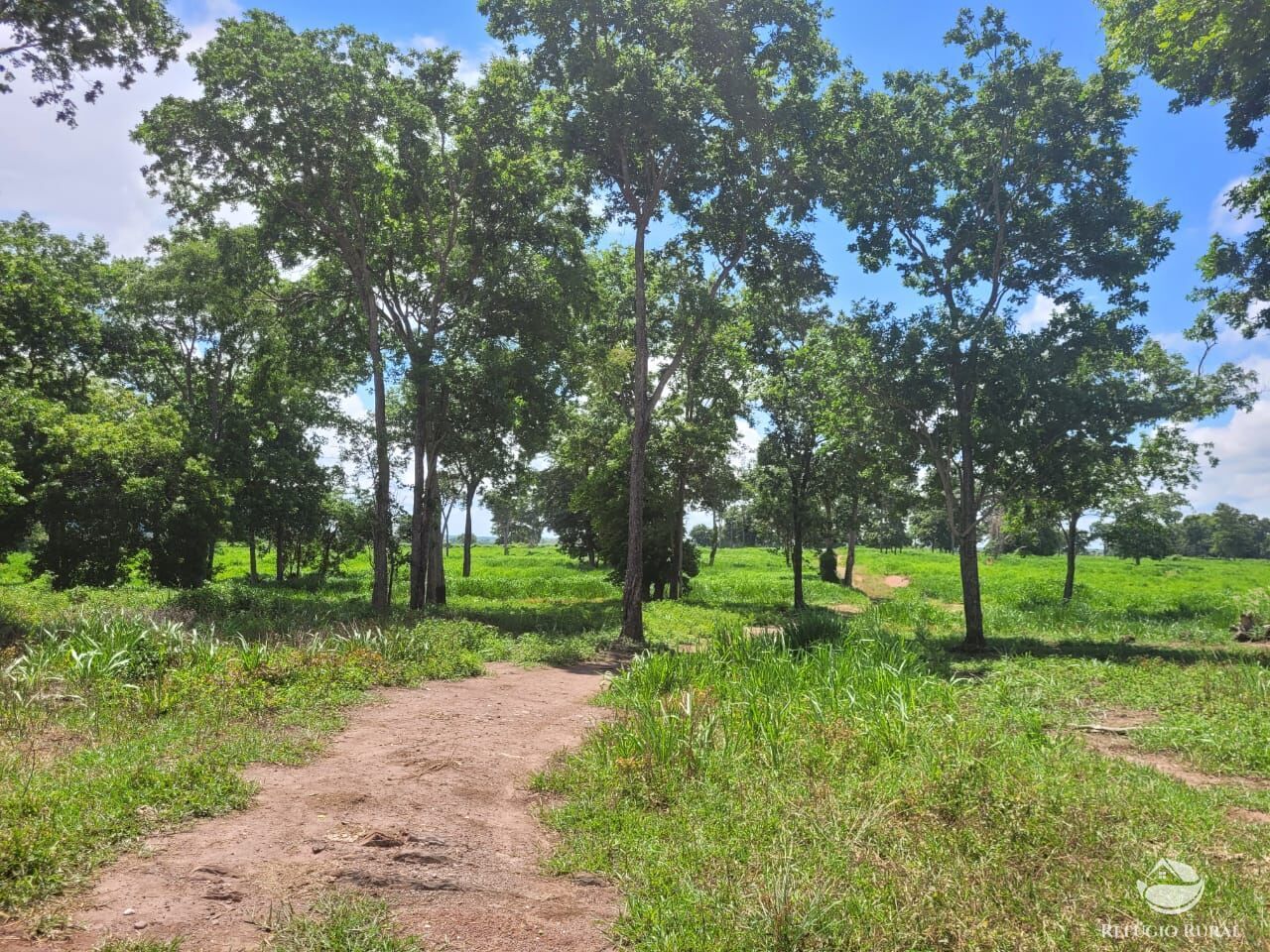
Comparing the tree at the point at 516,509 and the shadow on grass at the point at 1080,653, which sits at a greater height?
the tree at the point at 516,509

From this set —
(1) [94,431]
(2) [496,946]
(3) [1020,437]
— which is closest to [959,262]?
(3) [1020,437]

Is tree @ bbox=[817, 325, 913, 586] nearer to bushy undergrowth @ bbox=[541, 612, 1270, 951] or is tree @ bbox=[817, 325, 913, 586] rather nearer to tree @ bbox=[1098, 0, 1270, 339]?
tree @ bbox=[1098, 0, 1270, 339]

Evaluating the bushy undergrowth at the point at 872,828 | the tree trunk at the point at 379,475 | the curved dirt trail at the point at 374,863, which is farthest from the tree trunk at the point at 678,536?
the curved dirt trail at the point at 374,863

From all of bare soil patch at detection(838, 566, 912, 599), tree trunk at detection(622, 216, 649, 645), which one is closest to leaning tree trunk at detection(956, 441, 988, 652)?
tree trunk at detection(622, 216, 649, 645)

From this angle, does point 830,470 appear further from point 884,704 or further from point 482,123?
point 884,704

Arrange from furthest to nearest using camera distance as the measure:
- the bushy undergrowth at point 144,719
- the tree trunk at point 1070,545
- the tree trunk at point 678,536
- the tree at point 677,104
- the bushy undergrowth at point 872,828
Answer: the tree trunk at point 678,536, the tree trunk at point 1070,545, the tree at point 677,104, the bushy undergrowth at point 144,719, the bushy undergrowth at point 872,828

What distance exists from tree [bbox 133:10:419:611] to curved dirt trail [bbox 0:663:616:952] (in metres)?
13.7

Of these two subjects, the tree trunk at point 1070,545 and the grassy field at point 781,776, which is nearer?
the grassy field at point 781,776

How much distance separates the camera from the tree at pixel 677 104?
15.4 metres

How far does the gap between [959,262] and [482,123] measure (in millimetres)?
13843

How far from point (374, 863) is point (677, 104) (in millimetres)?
16101

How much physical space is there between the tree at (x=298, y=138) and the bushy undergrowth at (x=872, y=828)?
48.3 ft

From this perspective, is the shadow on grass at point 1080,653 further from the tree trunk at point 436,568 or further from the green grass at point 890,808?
the tree trunk at point 436,568

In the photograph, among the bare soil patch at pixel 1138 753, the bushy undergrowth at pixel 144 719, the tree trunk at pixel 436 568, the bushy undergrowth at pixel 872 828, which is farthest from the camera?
the tree trunk at pixel 436 568
